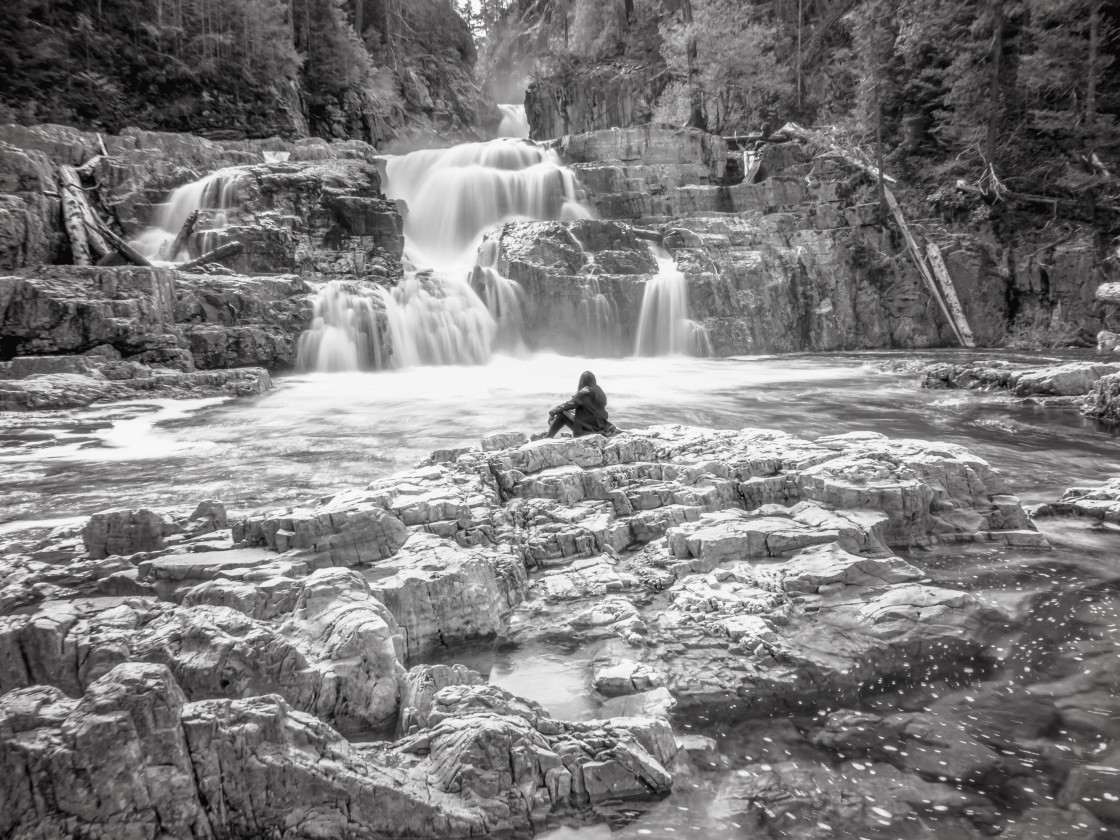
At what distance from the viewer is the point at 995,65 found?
67.9 feet

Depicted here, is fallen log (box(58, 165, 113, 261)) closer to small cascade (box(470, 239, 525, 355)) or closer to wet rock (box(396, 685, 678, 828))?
small cascade (box(470, 239, 525, 355))

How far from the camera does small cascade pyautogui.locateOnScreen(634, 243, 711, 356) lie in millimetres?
21219

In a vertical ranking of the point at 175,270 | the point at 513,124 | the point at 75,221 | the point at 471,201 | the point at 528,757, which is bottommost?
the point at 528,757

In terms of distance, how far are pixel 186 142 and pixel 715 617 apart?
25392 mm

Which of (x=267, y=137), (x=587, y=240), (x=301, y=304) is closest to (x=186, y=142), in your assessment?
(x=267, y=137)

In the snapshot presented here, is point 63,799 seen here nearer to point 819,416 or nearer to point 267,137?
point 819,416

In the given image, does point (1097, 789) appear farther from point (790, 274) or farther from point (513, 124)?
point (513, 124)

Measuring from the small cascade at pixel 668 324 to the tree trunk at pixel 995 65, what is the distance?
422 inches

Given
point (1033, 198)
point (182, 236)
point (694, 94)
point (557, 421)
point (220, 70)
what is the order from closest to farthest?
point (557, 421)
point (182, 236)
point (1033, 198)
point (220, 70)
point (694, 94)

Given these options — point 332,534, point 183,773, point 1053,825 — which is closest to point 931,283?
point 1053,825

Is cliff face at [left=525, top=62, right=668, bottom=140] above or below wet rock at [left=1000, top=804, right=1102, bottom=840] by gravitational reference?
above

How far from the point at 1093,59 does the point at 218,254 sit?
84.1 feet

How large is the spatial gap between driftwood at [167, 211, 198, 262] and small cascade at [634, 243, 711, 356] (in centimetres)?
1353

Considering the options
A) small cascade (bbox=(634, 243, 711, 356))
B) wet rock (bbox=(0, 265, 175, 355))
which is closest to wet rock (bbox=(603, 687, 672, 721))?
wet rock (bbox=(0, 265, 175, 355))
